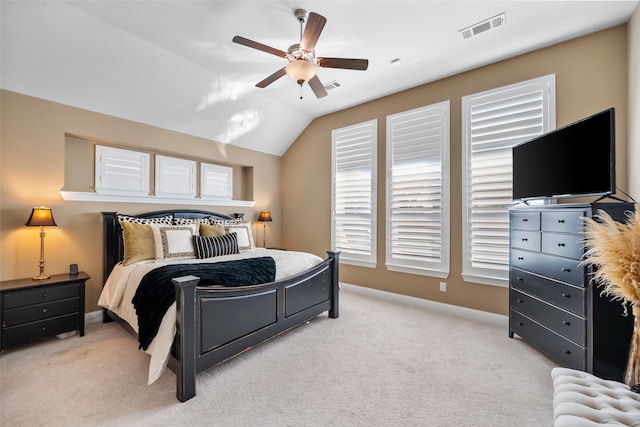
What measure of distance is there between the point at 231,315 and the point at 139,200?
243 centimetres

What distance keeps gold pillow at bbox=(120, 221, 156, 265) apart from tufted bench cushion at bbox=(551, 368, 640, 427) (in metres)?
3.63

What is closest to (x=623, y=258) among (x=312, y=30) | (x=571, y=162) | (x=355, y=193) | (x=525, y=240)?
(x=571, y=162)

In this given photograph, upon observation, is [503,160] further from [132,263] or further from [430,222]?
[132,263]

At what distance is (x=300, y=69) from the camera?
235cm

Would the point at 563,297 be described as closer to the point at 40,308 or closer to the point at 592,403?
the point at 592,403

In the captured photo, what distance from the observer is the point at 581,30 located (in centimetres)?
275

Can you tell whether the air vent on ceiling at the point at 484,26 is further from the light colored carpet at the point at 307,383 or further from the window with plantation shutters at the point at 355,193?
the light colored carpet at the point at 307,383

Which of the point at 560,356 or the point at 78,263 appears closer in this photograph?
the point at 560,356

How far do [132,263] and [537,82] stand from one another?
4.87m

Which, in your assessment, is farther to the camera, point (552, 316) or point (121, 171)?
point (121, 171)

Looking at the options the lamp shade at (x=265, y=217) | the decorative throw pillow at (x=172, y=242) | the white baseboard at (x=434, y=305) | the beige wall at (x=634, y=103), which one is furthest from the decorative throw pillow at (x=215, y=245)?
the beige wall at (x=634, y=103)

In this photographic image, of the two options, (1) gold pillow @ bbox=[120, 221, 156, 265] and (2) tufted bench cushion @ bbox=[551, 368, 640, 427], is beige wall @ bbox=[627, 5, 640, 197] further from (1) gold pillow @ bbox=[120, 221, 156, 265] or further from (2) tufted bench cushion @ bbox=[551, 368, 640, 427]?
(1) gold pillow @ bbox=[120, 221, 156, 265]

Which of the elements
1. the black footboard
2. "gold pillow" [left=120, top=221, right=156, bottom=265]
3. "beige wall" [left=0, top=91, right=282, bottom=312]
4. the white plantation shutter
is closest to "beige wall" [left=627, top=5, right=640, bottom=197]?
the black footboard

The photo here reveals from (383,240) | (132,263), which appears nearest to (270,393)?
(132,263)
